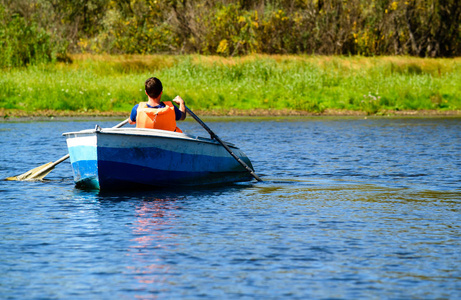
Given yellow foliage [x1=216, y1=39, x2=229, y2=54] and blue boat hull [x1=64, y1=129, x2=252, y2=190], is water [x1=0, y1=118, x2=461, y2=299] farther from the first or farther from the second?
yellow foliage [x1=216, y1=39, x2=229, y2=54]

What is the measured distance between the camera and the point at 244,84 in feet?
117

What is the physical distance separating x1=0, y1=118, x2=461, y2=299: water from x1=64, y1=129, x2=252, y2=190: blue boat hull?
10.1 inches

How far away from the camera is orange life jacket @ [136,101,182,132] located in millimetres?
13422

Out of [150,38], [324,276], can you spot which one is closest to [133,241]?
[324,276]

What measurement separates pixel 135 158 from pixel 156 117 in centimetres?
79

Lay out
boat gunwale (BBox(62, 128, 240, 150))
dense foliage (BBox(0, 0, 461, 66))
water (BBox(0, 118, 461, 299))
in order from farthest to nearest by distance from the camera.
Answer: dense foliage (BBox(0, 0, 461, 66)), boat gunwale (BBox(62, 128, 240, 150)), water (BBox(0, 118, 461, 299))

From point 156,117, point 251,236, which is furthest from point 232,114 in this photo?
point 251,236

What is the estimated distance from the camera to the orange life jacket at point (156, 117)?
528 inches

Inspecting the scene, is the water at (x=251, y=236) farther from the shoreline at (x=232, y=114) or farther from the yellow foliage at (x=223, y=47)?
the yellow foliage at (x=223, y=47)

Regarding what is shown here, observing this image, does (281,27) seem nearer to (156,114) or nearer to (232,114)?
(232,114)

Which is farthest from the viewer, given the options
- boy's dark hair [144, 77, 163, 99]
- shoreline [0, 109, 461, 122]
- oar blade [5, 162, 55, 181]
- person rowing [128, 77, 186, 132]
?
shoreline [0, 109, 461, 122]

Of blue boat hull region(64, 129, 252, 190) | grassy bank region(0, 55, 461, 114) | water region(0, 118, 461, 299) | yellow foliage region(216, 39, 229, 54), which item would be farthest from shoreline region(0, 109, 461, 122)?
blue boat hull region(64, 129, 252, 190)

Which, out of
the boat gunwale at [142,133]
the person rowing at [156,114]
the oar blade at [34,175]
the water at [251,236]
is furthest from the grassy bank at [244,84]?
the boat gunwale at [142,133]

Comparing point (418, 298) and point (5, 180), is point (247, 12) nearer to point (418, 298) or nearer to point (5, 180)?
point (5, 180)
